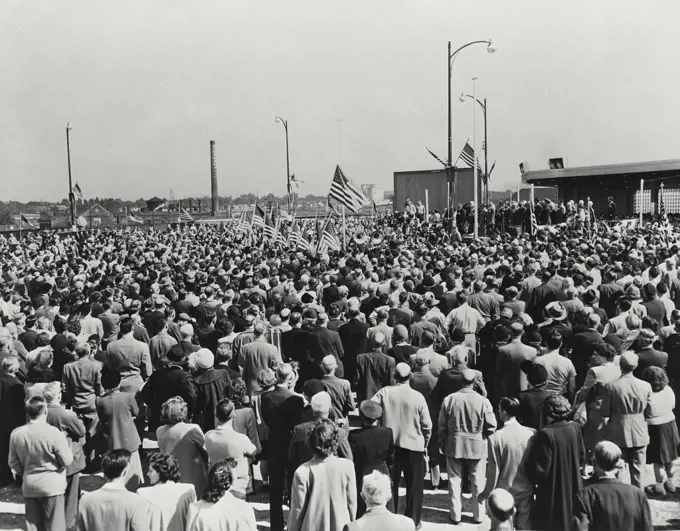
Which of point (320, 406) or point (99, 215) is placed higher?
point (99, 215)

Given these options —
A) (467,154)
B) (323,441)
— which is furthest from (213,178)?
(323,441)

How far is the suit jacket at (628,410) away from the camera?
6.79 meters

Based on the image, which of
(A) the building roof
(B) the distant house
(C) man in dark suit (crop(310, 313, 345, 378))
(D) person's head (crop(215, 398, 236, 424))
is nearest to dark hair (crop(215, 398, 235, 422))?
(D) person's head (crop(215, 398, 236, 424))

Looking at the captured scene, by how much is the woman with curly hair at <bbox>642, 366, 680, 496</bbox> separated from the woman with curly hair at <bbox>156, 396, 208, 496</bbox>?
13.6ft

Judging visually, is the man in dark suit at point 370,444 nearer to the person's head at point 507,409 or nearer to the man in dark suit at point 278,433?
the man in dark suit at point 278,433


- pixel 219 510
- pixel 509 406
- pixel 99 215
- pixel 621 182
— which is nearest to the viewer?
pixel 219 510

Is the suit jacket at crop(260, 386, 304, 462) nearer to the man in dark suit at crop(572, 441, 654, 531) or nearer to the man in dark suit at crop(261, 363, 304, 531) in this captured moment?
the man in dark suit at crop(261, 363, 304, 531)

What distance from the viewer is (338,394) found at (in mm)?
6969

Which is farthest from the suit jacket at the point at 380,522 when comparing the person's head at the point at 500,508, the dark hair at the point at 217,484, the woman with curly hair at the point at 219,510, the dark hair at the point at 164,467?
the dark hair at the point at 164,467

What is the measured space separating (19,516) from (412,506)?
12.7 feet

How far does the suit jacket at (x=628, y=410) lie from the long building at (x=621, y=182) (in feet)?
122

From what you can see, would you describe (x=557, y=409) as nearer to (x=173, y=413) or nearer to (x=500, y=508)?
(x=500, y=508)

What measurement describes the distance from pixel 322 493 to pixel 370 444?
0.91 meters

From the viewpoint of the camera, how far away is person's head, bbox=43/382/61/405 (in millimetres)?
6430
